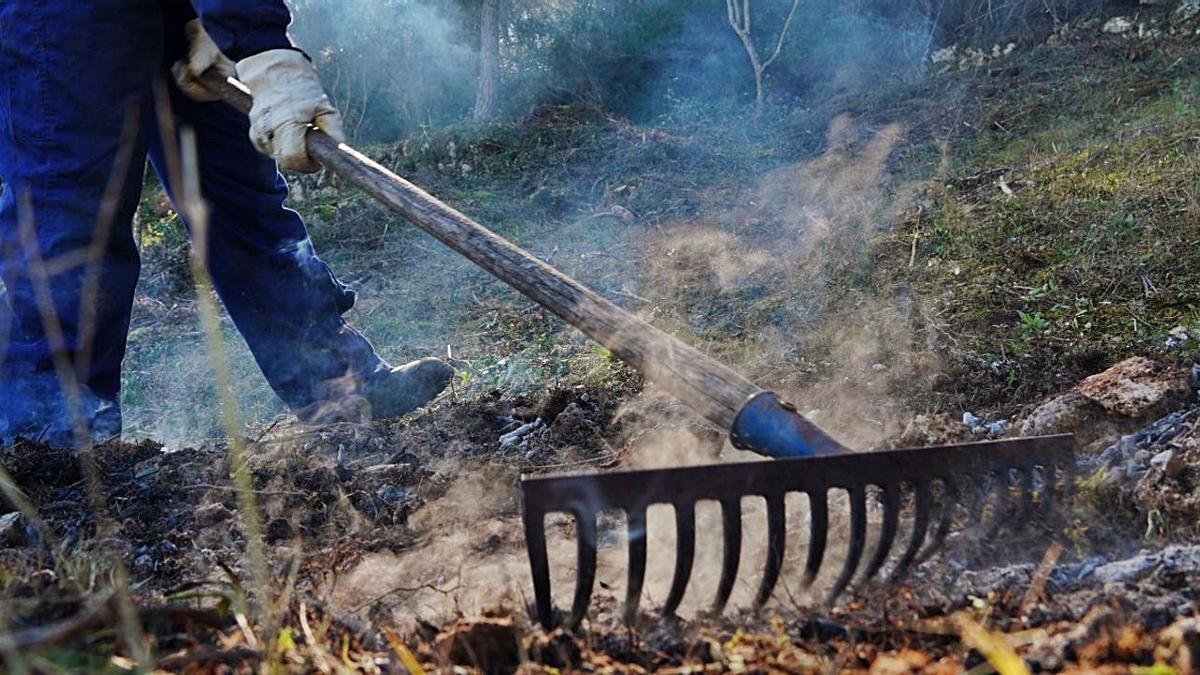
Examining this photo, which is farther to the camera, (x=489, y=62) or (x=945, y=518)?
(x=489, y=62)

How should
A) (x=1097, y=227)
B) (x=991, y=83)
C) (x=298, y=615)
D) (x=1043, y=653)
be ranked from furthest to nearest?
(x=991, y=83) → (x=1097, y=227) → (x=298, y=615) → (x=1043, y=653)

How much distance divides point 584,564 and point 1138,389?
1.69 meters

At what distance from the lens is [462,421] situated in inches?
125

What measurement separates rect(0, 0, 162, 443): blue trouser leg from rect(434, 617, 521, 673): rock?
2.11 metres

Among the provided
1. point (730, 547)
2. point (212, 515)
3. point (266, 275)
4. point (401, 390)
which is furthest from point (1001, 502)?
point (266, 275)

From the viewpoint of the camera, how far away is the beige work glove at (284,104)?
9.40ft

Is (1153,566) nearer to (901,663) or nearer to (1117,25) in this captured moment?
(901,663)

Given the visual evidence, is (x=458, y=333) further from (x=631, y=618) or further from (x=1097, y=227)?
(x=631, y=618)

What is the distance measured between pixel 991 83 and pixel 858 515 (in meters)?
6.94

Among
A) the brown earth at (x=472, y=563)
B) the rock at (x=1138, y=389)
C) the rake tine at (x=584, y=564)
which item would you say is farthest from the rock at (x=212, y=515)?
the rock at (x=1138, y=389)

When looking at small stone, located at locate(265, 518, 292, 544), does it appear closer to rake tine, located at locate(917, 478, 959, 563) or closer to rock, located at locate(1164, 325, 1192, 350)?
rake tine, located at locate(917, 478, 959, 563)

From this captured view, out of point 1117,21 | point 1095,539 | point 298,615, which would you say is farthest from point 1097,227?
point 1117,21

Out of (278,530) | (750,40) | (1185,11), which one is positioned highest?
(1185,11)

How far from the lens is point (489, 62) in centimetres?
1031
